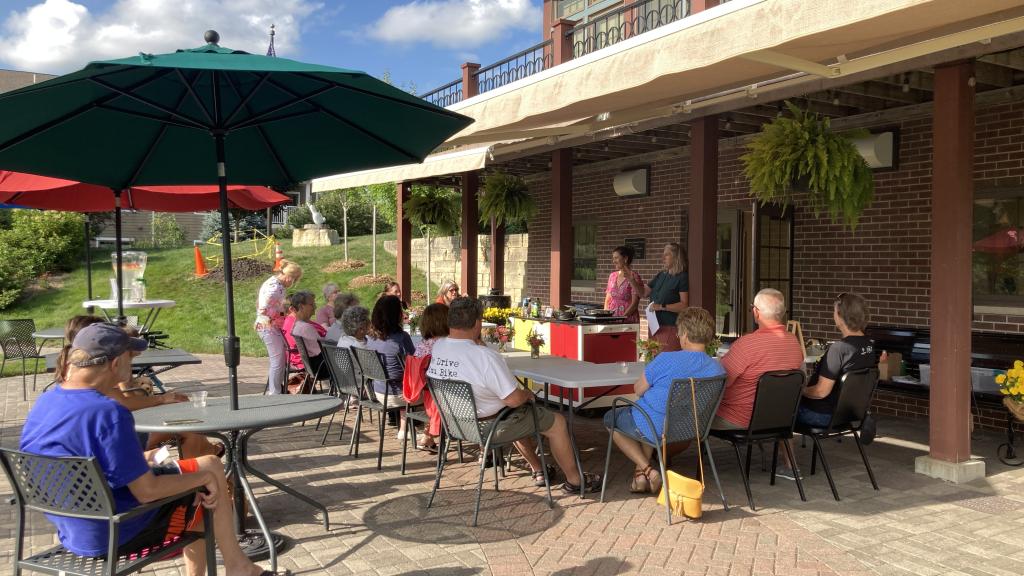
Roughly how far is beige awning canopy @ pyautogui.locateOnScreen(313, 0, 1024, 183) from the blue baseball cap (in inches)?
116

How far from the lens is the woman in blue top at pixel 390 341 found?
5637mm

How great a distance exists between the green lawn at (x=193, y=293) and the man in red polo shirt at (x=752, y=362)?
33.7ft

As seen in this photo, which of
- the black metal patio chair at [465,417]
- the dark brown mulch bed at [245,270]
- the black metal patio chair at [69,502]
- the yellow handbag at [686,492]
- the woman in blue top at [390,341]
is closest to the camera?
the black metal patio chair at [69,502]

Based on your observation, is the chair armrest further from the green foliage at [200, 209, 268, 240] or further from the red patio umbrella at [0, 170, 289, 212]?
the green foliage at [200, 209, 268, 240]

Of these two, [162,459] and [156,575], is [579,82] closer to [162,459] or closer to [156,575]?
[162,459]

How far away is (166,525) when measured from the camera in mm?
2812

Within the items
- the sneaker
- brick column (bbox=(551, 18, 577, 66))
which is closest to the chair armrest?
the sneaker

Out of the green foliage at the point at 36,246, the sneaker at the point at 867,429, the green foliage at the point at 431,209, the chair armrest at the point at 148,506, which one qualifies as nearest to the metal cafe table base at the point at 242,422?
the chair armrest at the point at 148,506

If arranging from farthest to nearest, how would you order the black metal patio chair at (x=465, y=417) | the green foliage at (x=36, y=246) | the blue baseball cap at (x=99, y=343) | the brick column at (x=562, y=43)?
the green foliage at (x=36, y=246), the brick column at (x=562, y=43), the black metal patio chair at (x=465, y=417), the blue baseball cap at (x=99, y=343)

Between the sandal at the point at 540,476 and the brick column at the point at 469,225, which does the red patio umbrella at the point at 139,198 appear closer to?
the brick column at the point at 469,225

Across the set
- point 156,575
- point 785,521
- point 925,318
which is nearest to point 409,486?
point 156,575

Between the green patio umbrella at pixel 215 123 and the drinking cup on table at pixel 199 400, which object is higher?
the green patio umbrella at pixel 215 123

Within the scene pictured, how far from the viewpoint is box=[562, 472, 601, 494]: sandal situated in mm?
4688

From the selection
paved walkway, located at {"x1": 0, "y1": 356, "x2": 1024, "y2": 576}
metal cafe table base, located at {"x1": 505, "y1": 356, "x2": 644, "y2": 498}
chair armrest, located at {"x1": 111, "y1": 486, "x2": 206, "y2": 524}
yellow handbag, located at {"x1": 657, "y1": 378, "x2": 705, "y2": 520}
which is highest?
metal cafe table base, located at {"x1": 505, "y1": 356, "x2": 644, "y2": 498}
